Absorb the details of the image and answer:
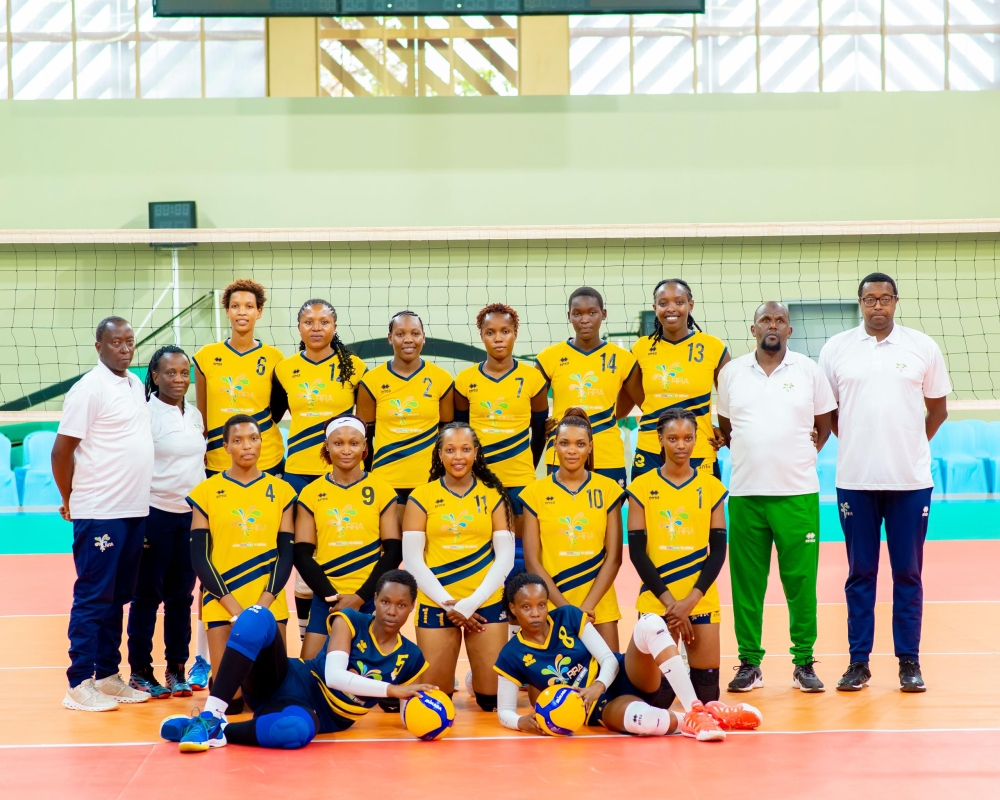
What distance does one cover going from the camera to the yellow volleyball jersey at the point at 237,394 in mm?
4625

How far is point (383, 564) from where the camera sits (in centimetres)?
404

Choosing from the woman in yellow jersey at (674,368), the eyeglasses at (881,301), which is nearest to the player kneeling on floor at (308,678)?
the woman in yellow jersey at (674,368)

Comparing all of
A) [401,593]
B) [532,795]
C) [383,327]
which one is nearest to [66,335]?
[383,327]

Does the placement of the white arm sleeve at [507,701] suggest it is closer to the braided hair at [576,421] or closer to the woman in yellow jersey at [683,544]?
the woman in yellow jersey at [683,544]

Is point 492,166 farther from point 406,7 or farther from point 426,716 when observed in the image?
point 426,716

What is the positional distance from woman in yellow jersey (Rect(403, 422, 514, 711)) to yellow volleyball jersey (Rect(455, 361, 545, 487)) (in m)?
0.44

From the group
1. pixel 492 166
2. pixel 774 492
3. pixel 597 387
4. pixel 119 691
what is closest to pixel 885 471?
pixel 774 492

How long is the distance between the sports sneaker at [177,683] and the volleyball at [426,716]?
1162 mm

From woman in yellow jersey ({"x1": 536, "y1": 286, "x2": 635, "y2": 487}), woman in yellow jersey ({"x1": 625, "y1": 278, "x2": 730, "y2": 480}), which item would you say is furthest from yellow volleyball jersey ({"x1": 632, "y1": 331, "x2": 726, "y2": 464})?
woman in yellow jersey ({"x1": 536, "y1": 286, "x2": 635, "y2": 487})

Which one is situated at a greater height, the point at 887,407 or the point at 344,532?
the point at 887,407

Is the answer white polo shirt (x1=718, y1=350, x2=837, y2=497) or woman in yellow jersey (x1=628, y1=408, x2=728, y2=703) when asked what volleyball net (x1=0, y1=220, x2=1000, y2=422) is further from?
woman in yellow jersey (x1=628, y1=408, x2=728, y2=703)

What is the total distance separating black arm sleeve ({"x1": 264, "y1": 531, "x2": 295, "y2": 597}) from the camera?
3875 mm

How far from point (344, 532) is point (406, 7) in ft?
15.5

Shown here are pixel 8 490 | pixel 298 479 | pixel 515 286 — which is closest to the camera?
pixel 298 479
